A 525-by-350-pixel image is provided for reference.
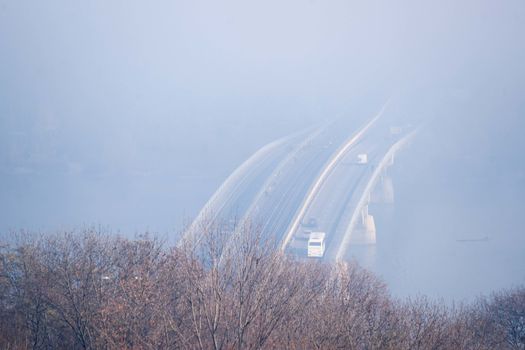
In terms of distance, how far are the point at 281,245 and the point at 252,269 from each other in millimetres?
5024

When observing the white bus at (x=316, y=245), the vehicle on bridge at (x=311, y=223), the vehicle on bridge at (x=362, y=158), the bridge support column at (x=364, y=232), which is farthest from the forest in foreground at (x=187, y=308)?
the vehicle on bridge at (x=362, y=158)

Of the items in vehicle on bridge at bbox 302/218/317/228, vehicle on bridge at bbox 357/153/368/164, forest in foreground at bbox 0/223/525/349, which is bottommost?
vehicle on bridge at bbox 302/218/317/228

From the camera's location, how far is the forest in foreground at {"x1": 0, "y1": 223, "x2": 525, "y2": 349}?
2658mm

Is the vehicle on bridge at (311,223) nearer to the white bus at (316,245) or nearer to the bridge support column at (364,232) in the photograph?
the white bus at (316,245)

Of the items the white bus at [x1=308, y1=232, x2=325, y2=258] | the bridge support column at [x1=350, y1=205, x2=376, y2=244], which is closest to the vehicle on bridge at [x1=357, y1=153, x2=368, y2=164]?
the bridge support column at [x1=350, y1=205, x2=376, y2=244]

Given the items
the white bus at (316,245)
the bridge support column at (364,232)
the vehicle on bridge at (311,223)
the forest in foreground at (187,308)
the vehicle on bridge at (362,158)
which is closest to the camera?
the forest in foreground at (187,308)

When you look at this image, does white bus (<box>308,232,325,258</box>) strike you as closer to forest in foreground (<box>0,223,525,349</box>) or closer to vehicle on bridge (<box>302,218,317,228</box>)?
vehicle on bridge (<box>302,218,317,228</box>)

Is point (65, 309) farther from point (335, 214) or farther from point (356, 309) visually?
point (335, 214)

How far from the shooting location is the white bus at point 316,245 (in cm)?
772

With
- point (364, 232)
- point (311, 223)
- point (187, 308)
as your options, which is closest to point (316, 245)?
point (311, 223)

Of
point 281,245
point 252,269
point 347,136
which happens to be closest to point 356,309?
point 252,269

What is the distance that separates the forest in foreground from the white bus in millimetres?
3669

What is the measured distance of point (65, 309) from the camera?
129 inches

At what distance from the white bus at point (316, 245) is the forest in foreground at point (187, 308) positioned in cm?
367
